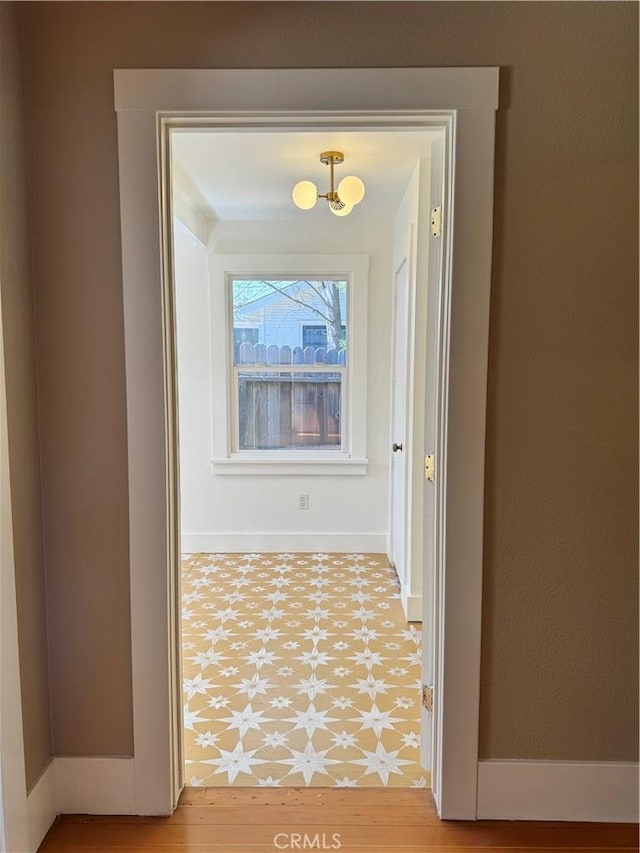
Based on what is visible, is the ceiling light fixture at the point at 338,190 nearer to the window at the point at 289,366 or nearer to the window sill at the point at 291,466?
the window at the point at 289,366

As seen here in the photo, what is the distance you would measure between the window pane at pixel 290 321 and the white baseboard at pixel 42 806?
2940 mm

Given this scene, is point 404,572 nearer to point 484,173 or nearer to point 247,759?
point 247,759

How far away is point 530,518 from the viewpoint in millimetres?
1621

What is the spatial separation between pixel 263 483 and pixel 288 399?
679mm

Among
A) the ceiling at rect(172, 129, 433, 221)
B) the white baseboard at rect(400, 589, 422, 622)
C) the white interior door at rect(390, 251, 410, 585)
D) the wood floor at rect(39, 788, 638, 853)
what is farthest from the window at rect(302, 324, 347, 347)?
the wood floor at rect(39, 788, 638, 853)

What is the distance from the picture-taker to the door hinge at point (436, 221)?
165 cm

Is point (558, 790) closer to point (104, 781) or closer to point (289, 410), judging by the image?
point (104, 781)

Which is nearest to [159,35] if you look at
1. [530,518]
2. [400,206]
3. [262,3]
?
[262,3]

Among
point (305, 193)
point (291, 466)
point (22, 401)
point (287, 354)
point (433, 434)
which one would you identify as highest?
point (305, 193)

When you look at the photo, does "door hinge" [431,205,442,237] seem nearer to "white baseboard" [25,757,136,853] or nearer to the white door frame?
the white door frame

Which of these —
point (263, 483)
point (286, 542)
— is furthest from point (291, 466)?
point (286, 542)

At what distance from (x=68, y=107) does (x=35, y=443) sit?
97cm

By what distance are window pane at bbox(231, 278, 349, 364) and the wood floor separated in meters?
2.95

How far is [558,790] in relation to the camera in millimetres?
1682
